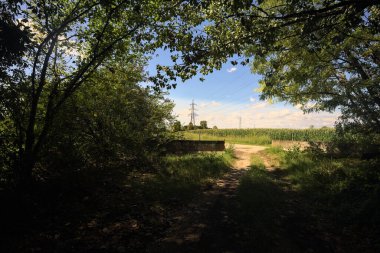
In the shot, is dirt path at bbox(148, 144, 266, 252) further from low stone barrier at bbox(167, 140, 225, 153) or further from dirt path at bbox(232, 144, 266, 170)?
low stone barrier at bbox(167, 140, 225, 153)

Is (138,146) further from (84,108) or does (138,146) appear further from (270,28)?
(270,28)

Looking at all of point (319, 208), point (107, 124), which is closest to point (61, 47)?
point (107, 124)

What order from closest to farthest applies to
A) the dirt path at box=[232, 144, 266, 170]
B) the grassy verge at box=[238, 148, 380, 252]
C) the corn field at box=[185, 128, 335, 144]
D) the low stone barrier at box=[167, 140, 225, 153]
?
1. the grassy verge at box=[238, 148, 380, 252]
2. the dirt path at box=[232, 144, 266, 170]
3. the low stone barrier at box=[167, 140, 225, 153]
4. the corn field at box=[185, 128, 335, 144]

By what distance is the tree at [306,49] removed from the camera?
24.2 feet

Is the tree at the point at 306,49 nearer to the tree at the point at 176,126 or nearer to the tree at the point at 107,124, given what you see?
the tree at the point at 107,124

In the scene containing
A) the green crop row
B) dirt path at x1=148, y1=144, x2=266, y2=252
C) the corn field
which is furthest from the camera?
the green crop row

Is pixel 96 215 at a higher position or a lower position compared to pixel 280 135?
lower

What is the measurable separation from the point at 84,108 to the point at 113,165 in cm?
308

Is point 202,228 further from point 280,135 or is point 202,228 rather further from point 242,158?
point 280,135

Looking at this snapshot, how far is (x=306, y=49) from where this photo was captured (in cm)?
1154

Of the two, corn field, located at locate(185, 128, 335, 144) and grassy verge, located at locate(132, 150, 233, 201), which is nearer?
grassy verge, located at locate(132, 150, 233, 201)

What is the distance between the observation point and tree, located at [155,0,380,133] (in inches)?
291

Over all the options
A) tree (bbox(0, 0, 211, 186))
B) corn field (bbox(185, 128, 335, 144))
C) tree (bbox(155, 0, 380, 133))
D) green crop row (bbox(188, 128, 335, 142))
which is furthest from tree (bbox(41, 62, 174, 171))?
green crop row (bbox(188, 128, 335, 142))

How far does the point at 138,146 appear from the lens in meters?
12.1
